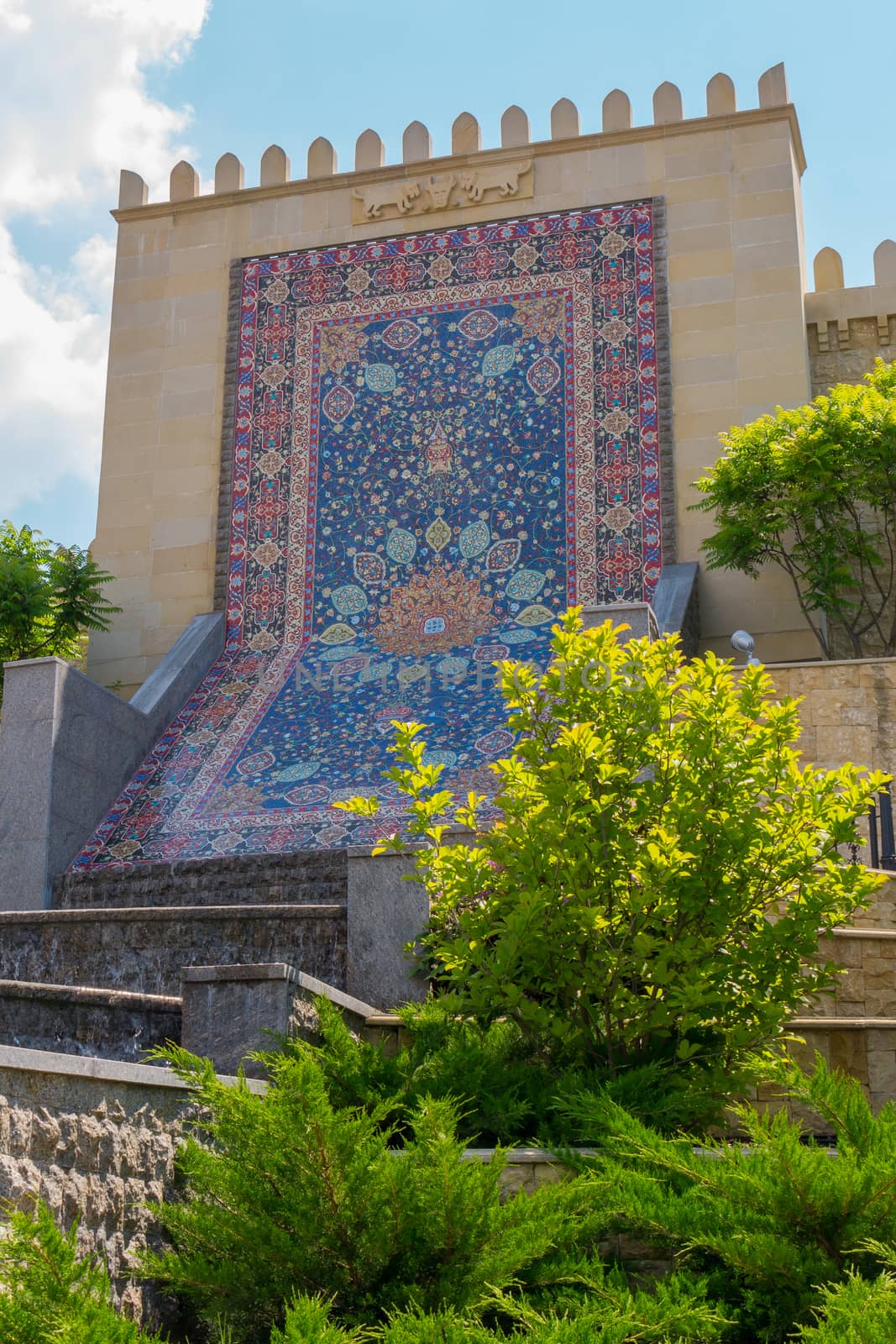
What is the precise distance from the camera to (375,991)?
317 inches

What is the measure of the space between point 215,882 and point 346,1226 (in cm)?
671

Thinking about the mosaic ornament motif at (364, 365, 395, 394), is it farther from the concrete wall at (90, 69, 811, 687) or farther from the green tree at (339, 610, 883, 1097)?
the green tree at (339, 610, 883, 1097)

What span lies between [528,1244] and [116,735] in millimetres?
9395

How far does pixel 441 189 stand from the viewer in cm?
1698

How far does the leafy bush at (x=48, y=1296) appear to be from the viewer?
3828 millimetres

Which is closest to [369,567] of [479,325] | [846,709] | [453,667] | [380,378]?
[453,667]

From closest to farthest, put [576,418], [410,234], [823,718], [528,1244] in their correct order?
[528,1244]
[823,718]
[576,418]
[410,234]

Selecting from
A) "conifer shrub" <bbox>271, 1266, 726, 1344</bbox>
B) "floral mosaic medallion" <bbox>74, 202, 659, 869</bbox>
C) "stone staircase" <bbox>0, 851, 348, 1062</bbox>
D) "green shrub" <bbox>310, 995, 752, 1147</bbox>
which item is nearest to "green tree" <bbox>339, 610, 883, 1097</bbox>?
"green shrub" <bbox>310, 995, 752, 1147</bbox>

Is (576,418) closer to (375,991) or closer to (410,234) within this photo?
(410,234)

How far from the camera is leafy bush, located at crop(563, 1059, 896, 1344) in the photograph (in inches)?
180

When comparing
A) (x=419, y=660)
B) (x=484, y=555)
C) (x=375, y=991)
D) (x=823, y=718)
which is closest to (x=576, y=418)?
(x=484, y=555)

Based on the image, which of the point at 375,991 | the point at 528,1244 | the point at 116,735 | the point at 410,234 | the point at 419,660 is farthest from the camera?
the point at 410,234

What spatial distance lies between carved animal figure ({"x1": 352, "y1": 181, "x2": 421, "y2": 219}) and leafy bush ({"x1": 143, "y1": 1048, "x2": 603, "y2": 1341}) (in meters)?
13.6

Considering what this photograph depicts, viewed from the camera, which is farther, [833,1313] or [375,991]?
[375,991]
